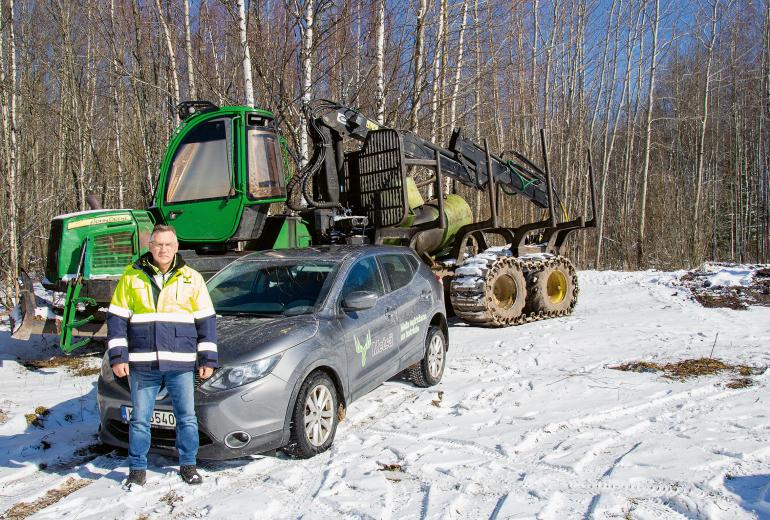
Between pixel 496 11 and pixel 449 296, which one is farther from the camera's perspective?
pixel 496 11

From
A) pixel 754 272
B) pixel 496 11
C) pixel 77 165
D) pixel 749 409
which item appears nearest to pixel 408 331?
pixel 749 409

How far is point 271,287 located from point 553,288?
7.76 m

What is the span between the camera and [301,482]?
4.11 m

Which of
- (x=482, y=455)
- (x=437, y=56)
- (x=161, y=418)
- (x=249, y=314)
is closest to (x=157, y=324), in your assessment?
(x=161, y=418)

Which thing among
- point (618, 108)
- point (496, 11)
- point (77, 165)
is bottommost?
point (77, 165)

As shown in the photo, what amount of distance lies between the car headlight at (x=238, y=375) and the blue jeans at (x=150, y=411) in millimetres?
175

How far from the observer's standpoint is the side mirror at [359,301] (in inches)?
200

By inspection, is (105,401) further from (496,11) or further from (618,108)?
(618,108)

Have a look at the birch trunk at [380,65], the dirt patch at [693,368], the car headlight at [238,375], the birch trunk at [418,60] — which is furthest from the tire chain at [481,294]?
the car headlight at [238,375]

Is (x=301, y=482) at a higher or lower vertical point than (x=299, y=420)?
lower

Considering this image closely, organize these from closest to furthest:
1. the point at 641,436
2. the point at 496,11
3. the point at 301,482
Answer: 1. the point at 301,482
2. the point at 641,436
3. the point at 496,11

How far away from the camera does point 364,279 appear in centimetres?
573

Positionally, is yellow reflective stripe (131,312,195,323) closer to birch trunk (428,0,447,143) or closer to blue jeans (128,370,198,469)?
blue jeans (128,370,198,469)

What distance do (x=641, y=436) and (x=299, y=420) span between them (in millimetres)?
2684
